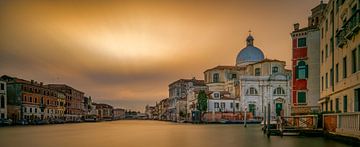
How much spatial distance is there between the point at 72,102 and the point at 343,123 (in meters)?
90.2

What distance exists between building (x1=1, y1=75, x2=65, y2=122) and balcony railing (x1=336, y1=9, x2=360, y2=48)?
58852 millimetres

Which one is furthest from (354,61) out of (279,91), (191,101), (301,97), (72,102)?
(72,102)

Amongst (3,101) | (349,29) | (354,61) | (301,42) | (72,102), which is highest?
(301,42)

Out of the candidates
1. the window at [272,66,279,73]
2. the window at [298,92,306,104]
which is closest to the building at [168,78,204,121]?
the window at [272,66,279,73]

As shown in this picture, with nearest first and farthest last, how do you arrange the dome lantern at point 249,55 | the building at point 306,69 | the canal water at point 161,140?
the canal water at point 161,140 < the building at point 306,69 < the dome lantern at point 249,55

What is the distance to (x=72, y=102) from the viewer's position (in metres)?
99.2

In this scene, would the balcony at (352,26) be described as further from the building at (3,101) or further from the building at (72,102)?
the building at (72,102)

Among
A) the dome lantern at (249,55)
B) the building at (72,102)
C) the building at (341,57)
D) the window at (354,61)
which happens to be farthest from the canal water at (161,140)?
the building at (72,102)

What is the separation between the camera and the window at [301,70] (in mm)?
33781

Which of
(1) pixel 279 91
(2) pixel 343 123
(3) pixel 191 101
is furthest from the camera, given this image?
(3) pixel 191 101

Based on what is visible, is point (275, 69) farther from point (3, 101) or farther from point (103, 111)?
point (103, 111)

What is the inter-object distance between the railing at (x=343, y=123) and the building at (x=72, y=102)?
266 ft

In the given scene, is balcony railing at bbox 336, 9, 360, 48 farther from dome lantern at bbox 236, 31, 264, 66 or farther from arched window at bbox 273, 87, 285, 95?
dome lantern at bbox 236, 31, 264, 66

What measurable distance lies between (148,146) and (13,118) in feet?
179
